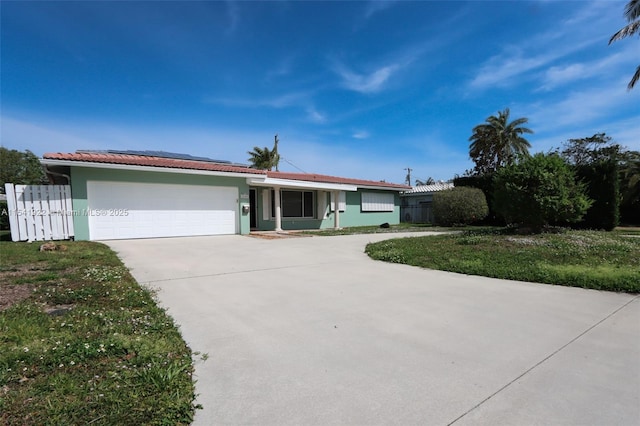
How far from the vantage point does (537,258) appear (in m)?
7.20

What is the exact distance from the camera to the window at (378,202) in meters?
21.4

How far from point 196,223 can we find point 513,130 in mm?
30060

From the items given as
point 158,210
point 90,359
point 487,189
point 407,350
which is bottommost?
point 407,350

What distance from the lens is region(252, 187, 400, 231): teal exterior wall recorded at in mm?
16984

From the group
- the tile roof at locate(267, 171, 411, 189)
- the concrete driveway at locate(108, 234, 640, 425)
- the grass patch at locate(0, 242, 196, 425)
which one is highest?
the tile roof at locate(267, 171, 411, 189)

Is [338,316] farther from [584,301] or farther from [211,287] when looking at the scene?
[584,301]

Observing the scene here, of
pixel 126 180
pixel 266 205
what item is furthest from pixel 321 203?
pixel 126 180

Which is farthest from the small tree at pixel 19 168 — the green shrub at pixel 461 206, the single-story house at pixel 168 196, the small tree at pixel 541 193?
the small tree at pixel 541 193

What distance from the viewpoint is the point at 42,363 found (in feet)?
8.61

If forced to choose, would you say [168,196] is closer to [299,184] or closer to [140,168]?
[140,168]

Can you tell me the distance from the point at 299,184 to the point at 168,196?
19.7 feet

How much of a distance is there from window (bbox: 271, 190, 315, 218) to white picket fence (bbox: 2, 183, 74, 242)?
28.6ft

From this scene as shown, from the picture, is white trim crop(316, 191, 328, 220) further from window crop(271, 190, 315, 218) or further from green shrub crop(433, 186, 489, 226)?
green shrub crop(433, 186, 489, 226)

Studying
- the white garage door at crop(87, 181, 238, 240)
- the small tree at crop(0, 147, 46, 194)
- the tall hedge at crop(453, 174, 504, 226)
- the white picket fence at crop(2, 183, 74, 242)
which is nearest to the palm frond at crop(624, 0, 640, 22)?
the tall hedge at crop(453, 174, 504, 226)
